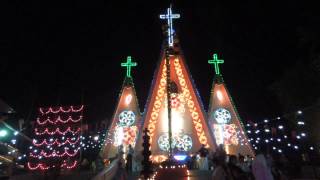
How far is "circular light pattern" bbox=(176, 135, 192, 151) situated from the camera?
2972 centimetres

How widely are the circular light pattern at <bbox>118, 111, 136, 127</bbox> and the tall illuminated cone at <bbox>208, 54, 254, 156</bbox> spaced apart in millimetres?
7775

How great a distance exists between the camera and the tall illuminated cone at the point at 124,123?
31.2 metres

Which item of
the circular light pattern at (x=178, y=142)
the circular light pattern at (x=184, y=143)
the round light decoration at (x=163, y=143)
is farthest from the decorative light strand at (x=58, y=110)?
the circular light pattern at (x=184, y=143)

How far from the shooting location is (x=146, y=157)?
1562cm

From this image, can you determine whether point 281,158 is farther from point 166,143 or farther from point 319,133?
point 166,143

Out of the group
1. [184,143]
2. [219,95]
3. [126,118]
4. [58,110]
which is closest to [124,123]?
[126,118]

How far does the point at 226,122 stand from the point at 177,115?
5.37 meters

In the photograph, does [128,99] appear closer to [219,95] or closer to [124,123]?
[124,123]

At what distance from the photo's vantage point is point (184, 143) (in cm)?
2998

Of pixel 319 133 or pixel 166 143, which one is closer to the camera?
pixel 319 133

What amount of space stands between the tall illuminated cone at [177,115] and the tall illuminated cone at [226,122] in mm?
2504

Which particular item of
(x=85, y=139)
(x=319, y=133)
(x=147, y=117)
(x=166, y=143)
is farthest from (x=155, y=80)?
(x=319, y=133)

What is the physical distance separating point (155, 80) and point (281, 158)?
56.0 ft

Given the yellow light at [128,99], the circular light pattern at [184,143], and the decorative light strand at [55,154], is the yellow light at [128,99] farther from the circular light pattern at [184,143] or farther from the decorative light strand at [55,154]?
the decorative light strand at [55,154]
